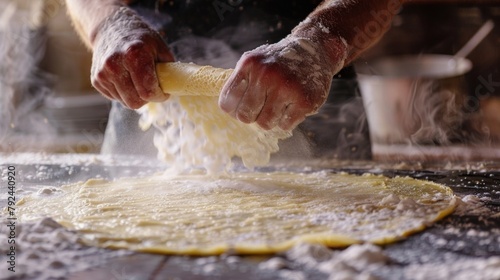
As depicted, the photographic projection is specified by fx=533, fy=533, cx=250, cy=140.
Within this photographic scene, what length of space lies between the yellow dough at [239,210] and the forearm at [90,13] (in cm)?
59

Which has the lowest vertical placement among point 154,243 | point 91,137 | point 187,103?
point 91,137

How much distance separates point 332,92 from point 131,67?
3.44 ft

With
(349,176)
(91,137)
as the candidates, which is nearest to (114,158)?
(349,176)

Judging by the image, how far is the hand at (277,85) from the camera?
1.33 m

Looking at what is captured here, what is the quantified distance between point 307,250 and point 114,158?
1579 mm

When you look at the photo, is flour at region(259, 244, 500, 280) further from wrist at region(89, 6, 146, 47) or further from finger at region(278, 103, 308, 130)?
wrist at region(89, 6, 146, 47)

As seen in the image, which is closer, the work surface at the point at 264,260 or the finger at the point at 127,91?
the work surface at the point at 264,260

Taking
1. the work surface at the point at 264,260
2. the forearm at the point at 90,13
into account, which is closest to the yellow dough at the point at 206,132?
the forearm at the point at 90,13

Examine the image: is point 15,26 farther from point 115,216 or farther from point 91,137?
point 115,216

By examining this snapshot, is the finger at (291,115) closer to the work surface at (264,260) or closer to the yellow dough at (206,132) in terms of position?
the yellow dough at (206,132)

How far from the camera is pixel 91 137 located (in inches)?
178

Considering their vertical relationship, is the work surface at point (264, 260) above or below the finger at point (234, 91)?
below

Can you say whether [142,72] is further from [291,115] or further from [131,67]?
[291,115]

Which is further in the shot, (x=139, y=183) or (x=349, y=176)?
(x=349, y=176)
